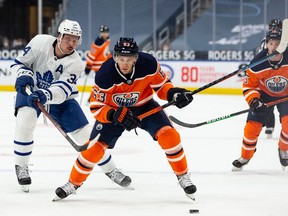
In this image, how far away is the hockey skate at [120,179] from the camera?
400cm

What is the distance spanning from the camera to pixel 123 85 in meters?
3.58

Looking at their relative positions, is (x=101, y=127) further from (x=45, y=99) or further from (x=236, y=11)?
(x=236, y=11)

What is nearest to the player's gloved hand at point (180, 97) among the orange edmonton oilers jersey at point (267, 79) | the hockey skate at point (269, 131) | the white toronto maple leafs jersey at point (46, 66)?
the white toronto maple leafs jersey at point (46, 66)

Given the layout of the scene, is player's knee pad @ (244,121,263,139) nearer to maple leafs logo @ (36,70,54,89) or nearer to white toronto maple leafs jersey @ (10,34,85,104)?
white toronto maple leafs jersey @ (10,34,85,104)

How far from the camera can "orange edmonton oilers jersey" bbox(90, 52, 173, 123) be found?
355 cm

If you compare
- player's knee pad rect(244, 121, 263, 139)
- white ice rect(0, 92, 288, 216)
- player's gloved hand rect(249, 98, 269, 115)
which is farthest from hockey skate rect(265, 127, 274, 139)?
player's gloved hand rect(249, 98, 269, 115)

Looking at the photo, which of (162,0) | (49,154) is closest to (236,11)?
(162,0)

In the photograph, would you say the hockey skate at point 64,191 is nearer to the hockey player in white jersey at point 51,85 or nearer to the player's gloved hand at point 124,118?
the hockey player in white jersey at point 51,85

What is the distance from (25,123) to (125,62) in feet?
2.42

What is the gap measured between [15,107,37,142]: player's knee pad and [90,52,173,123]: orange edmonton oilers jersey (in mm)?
448

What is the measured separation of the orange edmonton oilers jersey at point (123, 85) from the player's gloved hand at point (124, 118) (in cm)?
7

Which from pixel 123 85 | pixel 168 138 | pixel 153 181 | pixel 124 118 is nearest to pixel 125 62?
pixel 123 85

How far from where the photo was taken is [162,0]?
14.2 meters

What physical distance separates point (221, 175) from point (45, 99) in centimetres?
132
